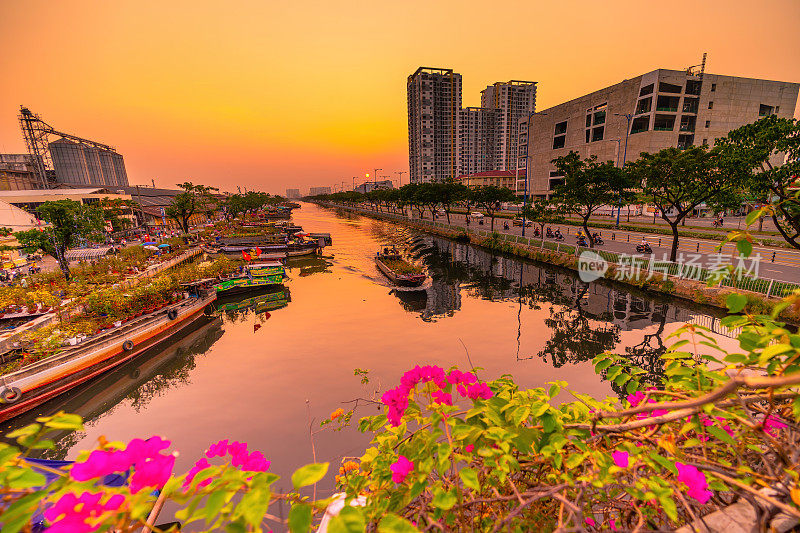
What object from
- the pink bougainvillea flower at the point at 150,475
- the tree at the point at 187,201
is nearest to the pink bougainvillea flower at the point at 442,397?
the pink bougainvillea flower at the point at 150,475

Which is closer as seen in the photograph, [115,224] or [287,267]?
[287,267]

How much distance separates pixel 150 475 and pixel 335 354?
48.0ft

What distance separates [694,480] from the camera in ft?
7.57

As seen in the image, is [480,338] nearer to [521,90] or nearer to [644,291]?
[644,291]

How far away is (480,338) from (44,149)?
13638 centimetres

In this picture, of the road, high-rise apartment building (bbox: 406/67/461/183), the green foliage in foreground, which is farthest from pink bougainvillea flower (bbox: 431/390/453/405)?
high-rise apartment building (bbox: 406/67/461/183)

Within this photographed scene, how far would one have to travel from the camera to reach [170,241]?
45062 mm

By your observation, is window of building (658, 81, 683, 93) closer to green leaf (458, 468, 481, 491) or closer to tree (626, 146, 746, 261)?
tree (626, 146, 746, 261)

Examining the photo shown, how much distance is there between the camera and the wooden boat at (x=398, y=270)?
26.6 meters

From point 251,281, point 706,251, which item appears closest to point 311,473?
point 251,281

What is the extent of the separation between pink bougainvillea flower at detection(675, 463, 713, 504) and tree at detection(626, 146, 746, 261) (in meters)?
22.1

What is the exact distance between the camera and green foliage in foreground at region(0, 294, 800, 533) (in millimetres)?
1797

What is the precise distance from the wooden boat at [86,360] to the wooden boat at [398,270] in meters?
15.4

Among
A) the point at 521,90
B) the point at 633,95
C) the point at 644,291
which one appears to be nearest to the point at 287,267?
the point at 644,291
